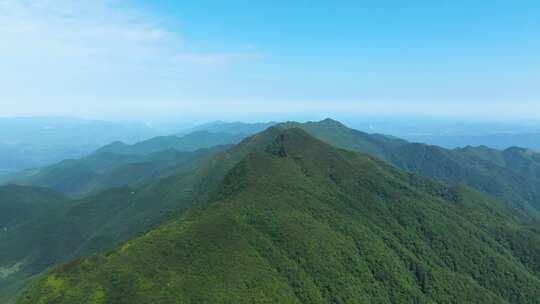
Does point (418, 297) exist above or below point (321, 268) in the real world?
below

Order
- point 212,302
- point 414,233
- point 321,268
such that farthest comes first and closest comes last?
1. point 414,233
2. point 321,268
3. point 212,302

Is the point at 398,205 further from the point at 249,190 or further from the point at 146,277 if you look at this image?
the point at 146,277

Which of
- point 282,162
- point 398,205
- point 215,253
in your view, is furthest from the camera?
point 282,162

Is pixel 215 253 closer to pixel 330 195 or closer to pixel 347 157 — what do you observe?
pixel 330 195

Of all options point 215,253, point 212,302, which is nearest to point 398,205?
point 215,253

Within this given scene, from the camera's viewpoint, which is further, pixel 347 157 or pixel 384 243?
pixel 347 157

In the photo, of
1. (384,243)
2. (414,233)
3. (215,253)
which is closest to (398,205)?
(414,233)

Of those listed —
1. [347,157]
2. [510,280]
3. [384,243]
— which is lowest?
[510,280]
